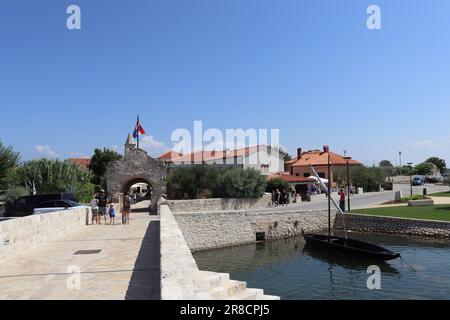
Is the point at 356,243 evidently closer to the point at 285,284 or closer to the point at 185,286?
the point at 285,284

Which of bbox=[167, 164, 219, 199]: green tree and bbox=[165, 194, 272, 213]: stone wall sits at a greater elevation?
bbox=[167, 164, 219, 199]: green tree

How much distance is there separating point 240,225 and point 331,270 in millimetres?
9440

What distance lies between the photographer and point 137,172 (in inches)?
1276

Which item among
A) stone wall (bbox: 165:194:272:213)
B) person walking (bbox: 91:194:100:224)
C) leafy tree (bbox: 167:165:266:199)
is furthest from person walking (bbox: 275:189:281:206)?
person walking (bbox: 91:194:100:224)

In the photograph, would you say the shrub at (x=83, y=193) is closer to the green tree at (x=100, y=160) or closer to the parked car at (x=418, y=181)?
the green tree at (x=100, y=160)

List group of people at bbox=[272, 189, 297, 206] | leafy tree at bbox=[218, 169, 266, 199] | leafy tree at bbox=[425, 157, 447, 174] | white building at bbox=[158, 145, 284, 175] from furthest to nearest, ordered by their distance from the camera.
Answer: leafy tree at bbox=[425, 157, 447, 174] < white building at bbox=[158, 145, 284, 175] < group of people at bbox=[272, 189, 297, 206] < leafy tree at bbox=[218, 169, 266, 199]

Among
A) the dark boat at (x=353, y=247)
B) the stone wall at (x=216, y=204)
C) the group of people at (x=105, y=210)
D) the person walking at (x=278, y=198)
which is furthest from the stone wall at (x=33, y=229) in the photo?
the person walking at (x=278, y=198)

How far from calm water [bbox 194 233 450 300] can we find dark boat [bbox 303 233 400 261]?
47cm

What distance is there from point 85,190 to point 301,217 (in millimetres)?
22294

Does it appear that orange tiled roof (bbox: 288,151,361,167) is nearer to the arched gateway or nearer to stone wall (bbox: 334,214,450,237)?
stone wall (bbox: 334,214,450,237)

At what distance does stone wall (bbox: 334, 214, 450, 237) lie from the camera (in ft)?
86.0

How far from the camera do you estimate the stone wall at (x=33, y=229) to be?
454 inches

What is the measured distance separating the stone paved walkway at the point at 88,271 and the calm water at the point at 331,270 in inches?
280
